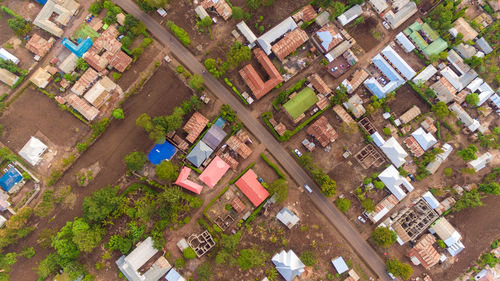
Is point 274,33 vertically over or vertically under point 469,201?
over

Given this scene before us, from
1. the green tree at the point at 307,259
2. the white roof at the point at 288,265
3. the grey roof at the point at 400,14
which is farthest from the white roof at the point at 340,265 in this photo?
the grey roof at the point at 400,14

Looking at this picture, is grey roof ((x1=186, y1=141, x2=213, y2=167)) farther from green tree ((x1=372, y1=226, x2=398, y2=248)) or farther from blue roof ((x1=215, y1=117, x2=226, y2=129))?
green tree ((x1=372, y1=226, x2=398, y2=248))

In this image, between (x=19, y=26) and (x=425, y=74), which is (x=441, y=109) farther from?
(x=19, y=26)

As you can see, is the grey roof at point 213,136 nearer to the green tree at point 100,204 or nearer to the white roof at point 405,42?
the green tree at point 100,204

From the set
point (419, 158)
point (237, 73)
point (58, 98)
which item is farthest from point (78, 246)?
point (419, 158)

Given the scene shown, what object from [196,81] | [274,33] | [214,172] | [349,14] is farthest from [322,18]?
[214,172]

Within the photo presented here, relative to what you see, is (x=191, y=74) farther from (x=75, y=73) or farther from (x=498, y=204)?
(x=498, y=204)

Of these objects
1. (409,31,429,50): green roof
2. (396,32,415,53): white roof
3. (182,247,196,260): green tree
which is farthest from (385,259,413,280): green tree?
(409,31,429,50): green roof
